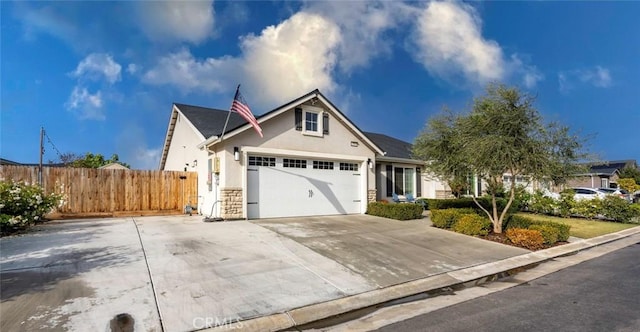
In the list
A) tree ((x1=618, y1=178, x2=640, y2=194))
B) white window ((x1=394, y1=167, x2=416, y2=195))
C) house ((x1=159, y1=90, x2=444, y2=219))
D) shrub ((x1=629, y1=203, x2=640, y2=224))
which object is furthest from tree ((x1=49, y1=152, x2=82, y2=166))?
tree ((x1=618, y1=178, x2=640, y2=194))

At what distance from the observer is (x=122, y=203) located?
13.2 metres

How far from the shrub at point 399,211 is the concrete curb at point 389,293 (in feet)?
16.7

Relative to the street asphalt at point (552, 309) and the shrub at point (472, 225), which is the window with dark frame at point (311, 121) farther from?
the street asphalt at point (552, 309)

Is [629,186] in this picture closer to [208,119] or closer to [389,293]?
[389,293]

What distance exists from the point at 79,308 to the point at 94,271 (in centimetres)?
163

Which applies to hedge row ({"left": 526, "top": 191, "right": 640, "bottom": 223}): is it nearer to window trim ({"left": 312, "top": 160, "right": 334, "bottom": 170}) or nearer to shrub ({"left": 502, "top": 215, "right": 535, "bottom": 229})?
shrub ({"left": 502, "top": 215, "right": 535, "bottom": 229})

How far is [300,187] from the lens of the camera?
1339cm

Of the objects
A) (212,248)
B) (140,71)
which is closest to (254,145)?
(212,248)

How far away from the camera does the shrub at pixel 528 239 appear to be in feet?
29.2

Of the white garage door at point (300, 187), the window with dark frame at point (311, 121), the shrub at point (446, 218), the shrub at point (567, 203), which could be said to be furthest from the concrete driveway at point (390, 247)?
the shrub at point (567, 203)

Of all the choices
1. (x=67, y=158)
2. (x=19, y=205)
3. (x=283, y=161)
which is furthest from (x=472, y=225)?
(x=67, y=158)

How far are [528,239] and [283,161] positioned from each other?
8803mm

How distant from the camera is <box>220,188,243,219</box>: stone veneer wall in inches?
457

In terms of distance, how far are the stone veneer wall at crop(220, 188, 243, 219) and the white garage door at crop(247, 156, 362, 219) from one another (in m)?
0.41
